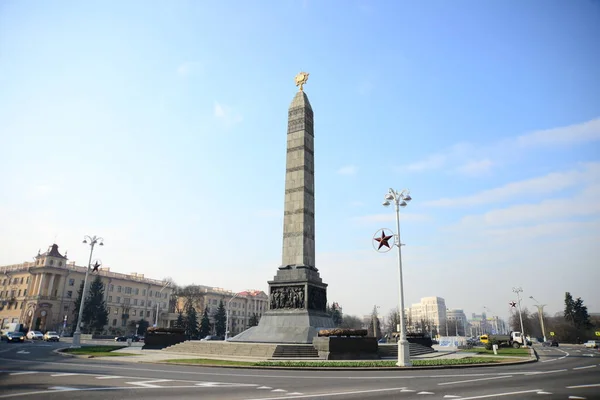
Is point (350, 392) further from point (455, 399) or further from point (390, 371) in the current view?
point (390, 371)

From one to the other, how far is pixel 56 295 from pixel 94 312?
1146 cm

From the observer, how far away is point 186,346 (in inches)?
1102

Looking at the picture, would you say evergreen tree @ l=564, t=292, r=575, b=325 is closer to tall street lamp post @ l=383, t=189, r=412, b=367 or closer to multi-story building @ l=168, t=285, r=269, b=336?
multi-story building @ l=168, t=285, r=269, b=336

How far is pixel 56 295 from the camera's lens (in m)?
76.9

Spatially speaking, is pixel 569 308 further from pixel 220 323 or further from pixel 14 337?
pixel 14 337

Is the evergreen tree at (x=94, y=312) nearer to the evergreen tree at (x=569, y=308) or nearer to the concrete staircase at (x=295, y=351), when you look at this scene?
the concrete staircase at (x=295, y=351)

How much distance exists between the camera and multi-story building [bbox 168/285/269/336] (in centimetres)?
10444

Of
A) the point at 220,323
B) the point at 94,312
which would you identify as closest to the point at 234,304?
the point at 220,323

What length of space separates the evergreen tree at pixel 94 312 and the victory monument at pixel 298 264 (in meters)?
54.9

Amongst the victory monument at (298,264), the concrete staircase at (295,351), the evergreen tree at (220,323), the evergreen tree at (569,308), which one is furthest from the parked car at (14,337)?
the evergreen tree at (569,308)

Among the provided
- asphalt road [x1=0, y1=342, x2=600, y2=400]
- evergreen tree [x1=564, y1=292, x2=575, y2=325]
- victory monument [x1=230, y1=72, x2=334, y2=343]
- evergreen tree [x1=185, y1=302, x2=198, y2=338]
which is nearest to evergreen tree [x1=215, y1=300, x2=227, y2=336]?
evergreen tree [x1=185, y1=302, x2=198, y2=338]

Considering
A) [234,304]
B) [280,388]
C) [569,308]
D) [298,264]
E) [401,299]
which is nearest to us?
[280,388]

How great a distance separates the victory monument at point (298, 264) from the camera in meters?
27.4

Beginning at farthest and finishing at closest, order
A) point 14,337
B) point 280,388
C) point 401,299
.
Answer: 1. point 14,337
2. point 401,299
3. point 280,388
